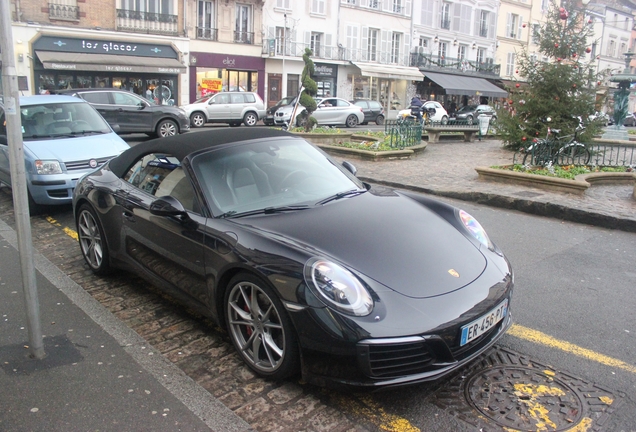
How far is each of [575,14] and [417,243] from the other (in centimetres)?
1903

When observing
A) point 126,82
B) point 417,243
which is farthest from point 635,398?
point 126,82

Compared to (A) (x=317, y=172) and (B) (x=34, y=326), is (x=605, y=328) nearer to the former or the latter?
(A) (x=317, y=172)

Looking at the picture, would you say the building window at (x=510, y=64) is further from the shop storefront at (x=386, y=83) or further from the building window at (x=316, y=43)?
the building window at (x=316, y=43)

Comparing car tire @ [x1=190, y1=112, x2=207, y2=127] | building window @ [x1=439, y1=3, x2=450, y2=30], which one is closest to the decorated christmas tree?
car tire @ [x1=190, y1=112, x2=207, y2=127]

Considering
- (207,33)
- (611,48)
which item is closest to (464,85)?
(207,33)

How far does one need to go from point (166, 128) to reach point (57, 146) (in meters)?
10.7

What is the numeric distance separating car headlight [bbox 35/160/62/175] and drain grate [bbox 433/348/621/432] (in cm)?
617

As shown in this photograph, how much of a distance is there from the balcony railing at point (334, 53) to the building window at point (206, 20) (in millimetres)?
3671

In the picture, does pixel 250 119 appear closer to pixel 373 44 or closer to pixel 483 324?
pixel 373 44

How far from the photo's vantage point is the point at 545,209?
26.3 feet

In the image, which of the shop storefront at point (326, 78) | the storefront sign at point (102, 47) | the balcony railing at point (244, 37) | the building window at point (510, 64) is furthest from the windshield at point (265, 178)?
the building window at point (510, 64)

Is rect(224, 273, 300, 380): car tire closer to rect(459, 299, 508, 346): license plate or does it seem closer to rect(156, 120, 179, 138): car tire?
rect(459, 299, 508, 346): license plate

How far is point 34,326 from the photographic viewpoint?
3506 millimetres

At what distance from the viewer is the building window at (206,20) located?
33.8 metres
